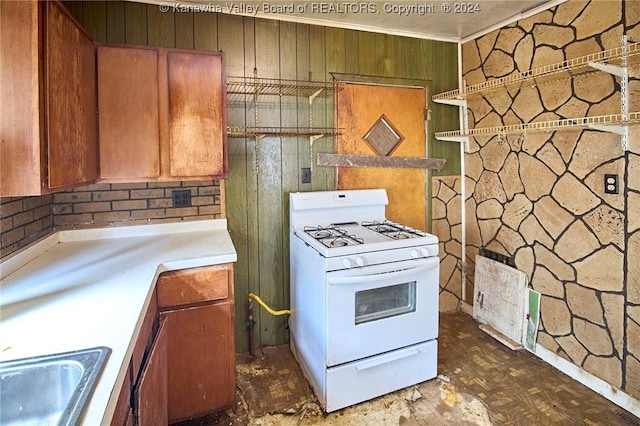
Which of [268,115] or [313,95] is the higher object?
[313,95]

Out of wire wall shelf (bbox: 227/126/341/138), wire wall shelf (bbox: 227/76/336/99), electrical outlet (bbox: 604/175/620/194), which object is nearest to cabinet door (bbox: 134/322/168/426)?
wire wall shelf (bbox: 227/126/341/138)

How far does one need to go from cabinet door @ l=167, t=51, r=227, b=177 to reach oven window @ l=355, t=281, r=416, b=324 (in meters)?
1.08

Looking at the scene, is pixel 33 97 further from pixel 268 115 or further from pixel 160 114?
pixel 268 115

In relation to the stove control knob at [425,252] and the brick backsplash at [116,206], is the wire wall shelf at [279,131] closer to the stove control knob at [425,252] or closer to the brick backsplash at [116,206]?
the brick backsplash at [116,206]

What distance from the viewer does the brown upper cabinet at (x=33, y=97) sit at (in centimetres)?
124

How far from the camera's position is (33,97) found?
4.12 feet

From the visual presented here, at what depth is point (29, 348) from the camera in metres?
0.99

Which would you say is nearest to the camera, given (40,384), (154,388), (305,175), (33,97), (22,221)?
(40,384)

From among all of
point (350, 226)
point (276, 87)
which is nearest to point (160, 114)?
point (276, 87)

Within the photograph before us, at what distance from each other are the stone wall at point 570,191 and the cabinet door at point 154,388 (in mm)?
2315

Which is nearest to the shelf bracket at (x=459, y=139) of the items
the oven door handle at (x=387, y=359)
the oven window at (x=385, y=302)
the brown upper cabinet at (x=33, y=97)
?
the oven window at (x=385, y=302)

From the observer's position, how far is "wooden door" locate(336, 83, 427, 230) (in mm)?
2801

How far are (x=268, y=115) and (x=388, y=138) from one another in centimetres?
95

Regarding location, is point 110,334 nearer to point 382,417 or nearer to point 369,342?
point 369,342
